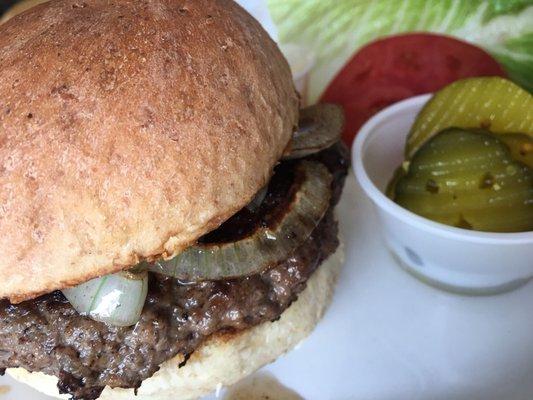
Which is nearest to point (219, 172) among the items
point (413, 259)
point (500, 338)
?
point (413, 259)

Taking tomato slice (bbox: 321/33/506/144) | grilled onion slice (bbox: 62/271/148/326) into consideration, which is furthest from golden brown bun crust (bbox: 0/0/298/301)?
tomato slice (bbox: 321/33/506/144)

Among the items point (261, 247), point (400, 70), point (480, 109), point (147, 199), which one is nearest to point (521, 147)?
point (480, 109)

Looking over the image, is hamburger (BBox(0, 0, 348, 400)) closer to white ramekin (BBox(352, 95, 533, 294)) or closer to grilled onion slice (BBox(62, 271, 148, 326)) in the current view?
grilled onion slice (BBox(62, 271, 148, 326))

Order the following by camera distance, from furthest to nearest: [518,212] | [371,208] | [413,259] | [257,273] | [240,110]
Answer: [371,208] → [413,259] → [518,212] → [257,273] → [240,110]

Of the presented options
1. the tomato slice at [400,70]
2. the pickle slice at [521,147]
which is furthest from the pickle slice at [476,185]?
the tomato slice at [400,70]

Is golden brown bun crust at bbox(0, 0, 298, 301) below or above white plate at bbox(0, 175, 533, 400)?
above

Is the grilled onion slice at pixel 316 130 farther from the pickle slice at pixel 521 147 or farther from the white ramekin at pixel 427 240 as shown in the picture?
the pickle slice at pixel 521 147

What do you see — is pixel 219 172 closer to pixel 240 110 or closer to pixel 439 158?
pixel 240 110
